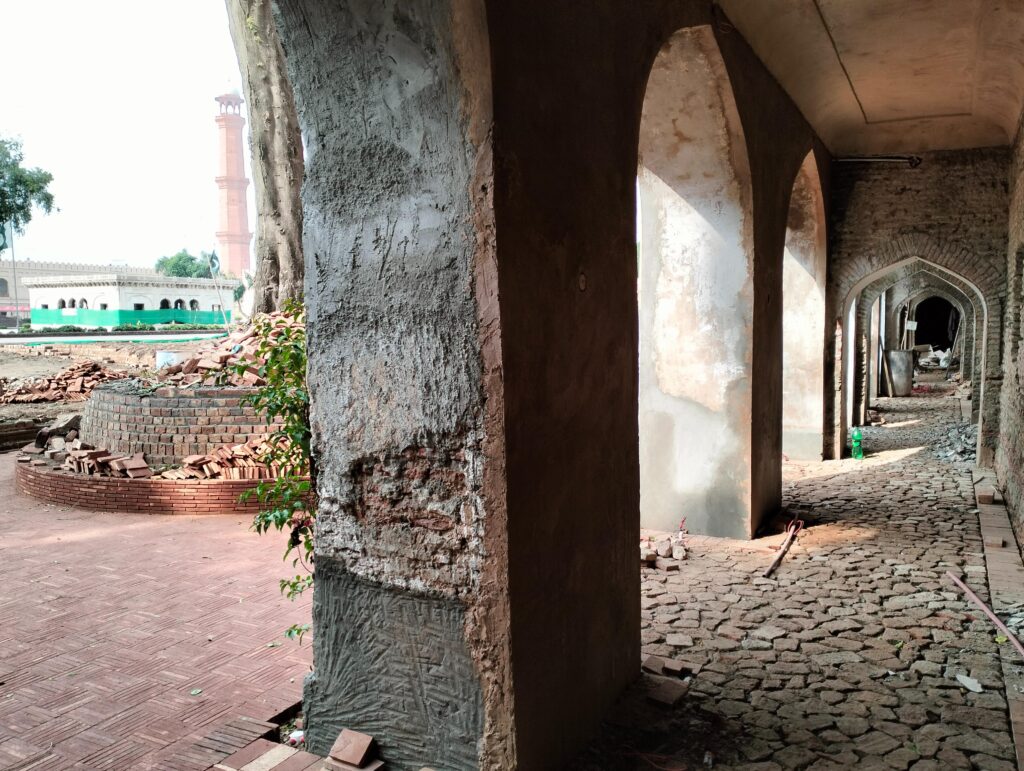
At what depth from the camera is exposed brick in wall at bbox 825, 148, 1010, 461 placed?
9.29 metres

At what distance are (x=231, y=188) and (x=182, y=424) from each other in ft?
188

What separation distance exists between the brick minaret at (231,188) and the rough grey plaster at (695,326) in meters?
58.3

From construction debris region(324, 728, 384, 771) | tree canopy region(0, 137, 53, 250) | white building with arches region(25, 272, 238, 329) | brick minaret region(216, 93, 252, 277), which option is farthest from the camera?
brick minaret region(216, 93, 252, 277)

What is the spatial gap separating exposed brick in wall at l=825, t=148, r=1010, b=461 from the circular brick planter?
7.59m

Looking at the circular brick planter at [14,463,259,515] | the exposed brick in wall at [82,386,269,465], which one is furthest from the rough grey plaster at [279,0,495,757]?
the exposed brick in wall at [82,386,269,465]

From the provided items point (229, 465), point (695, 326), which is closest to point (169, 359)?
point (229, 465)

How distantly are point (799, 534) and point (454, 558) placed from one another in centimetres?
481

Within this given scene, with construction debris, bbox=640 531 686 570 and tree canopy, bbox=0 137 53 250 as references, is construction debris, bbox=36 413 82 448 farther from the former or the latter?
tree canopy, bbox=0 137 53 250

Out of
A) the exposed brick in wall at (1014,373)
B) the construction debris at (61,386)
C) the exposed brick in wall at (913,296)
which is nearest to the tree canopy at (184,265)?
the construction debris at (61,386)

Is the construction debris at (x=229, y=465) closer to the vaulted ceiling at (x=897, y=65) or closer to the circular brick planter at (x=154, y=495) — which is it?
the circular brick planter at (x=154, y=495)

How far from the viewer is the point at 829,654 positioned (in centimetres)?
423

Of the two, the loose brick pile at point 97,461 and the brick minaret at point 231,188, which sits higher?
the brick minaret at point 231,188

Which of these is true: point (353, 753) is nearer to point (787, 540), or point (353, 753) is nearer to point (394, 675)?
point (394, 675)

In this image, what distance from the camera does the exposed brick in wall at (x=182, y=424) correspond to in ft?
27.6
